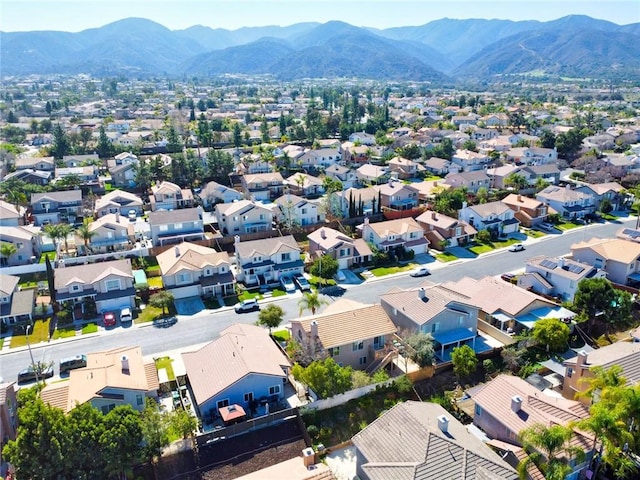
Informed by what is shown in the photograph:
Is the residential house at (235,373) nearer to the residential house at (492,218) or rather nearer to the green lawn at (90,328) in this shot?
the green lawn at (90,328)

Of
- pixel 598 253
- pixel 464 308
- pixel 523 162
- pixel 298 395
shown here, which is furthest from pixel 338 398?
pixel 523 162

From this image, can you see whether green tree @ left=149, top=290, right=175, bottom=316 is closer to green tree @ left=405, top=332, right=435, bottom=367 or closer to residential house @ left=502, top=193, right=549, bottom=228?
green tree @ left=405, top=332, right=435, bottom=367

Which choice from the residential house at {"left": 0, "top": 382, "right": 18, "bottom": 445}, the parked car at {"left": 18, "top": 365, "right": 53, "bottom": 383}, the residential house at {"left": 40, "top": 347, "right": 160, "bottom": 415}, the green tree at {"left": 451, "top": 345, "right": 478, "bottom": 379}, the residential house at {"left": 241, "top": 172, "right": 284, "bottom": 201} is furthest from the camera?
the residential house at {"left": 241, "top": 172, "right": 284, "bottom": 201}

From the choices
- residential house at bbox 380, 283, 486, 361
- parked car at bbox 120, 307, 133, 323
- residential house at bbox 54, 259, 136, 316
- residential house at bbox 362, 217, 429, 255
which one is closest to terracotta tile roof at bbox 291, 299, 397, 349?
residential house at bbox 380, 283, 486, 361

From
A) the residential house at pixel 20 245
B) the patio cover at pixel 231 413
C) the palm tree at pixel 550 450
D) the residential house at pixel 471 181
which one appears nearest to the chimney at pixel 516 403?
the palm tree at pixel 550 450

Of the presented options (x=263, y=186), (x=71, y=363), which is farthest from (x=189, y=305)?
(x=263, y=186)

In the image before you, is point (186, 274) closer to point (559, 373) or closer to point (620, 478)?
point (559, 373)
